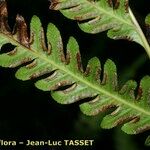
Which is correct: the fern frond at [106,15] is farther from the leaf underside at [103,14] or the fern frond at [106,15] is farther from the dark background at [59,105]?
the dark background at [59,105]

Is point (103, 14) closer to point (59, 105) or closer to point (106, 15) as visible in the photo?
point (106, 15)

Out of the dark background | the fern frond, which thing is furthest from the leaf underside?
the dark background

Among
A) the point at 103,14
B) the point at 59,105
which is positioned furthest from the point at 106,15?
the point at 59,105

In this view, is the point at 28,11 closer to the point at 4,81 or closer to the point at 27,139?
the point at 4,81

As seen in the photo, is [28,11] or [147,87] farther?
[28,11]

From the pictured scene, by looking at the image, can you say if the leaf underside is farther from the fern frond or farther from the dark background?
the dark background

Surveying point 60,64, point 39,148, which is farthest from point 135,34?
point 39,148

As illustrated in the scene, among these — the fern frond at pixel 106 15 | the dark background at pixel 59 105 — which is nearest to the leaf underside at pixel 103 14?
the fern frond at pixel 106 15

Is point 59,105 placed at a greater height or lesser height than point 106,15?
lesser
